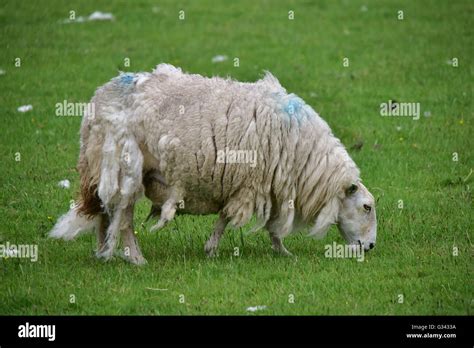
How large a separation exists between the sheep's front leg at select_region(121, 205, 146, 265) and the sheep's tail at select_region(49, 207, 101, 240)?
363 millimetres

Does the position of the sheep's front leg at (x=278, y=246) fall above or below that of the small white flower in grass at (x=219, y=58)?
below

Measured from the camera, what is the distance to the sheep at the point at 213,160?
887 cm

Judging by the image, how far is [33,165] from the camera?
12531 millimetres

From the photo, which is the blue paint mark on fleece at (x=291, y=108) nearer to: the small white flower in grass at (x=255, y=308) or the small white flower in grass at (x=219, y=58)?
the small white flower in grass at (x=255, y=308)

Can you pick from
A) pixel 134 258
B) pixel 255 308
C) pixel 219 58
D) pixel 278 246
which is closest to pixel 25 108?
pixel 219 58

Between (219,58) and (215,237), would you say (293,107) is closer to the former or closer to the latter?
(215,237)

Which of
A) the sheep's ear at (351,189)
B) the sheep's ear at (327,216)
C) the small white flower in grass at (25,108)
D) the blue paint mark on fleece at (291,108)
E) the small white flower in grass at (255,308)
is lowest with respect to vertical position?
the small white flower in grass at (255,308)

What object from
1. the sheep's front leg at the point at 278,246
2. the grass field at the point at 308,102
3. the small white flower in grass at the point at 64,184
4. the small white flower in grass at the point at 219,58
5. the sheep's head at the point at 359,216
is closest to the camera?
the grass field at the point at 308,102

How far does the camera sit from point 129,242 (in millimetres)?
9234

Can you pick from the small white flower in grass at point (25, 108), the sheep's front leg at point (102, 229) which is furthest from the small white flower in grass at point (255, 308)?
the small white flower in grass at point (25, 108)

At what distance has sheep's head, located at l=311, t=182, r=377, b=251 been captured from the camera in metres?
9.23

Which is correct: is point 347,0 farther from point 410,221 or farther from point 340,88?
point 410,221

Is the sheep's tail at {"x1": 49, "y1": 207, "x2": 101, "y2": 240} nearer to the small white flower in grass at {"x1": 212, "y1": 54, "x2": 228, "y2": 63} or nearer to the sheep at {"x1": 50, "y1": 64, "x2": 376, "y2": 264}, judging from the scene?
the sheep at {"x1": 50, "y1": 64, "x2": 376, "y2": 264}

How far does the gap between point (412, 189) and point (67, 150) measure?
188 inches
